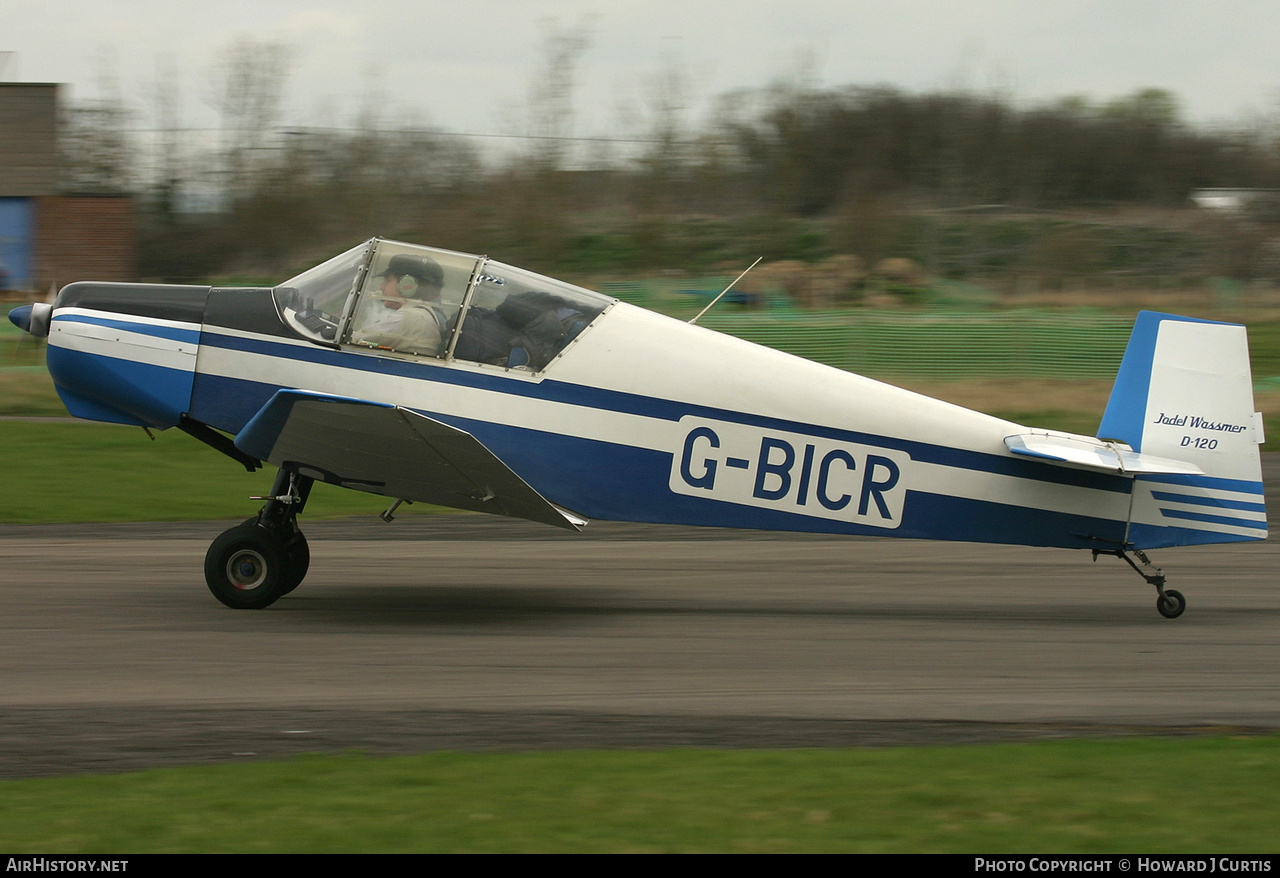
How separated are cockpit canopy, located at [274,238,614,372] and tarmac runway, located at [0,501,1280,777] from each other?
1.81 meters

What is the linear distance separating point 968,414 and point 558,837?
4.73 m

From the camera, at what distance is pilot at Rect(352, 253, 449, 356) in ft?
25.3

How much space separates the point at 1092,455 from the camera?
25.3ft

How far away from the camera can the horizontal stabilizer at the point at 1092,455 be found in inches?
301

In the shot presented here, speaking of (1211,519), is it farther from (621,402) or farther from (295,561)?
(295,561)

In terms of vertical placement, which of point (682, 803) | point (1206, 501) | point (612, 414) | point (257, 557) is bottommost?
point (257, 557)

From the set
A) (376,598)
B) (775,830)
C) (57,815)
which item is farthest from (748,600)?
(57,815)

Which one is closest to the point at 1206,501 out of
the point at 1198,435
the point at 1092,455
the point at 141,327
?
the point at 1198,435

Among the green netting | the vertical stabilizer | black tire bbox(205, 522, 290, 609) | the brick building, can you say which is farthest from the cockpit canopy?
the brick building

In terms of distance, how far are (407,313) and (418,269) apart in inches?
11.9

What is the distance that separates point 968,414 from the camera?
8.02m

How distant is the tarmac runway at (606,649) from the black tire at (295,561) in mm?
198

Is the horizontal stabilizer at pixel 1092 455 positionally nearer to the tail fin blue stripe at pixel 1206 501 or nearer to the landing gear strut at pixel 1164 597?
the tail fin blue stripe at pixel 1206 501

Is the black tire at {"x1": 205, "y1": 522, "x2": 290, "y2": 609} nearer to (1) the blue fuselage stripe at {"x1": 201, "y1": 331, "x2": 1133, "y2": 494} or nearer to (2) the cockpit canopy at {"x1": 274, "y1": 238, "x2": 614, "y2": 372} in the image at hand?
(1) the blue fuselage stripe at {"x1": 201, "y1": 331, "x2": 1133, "y2": 494}
